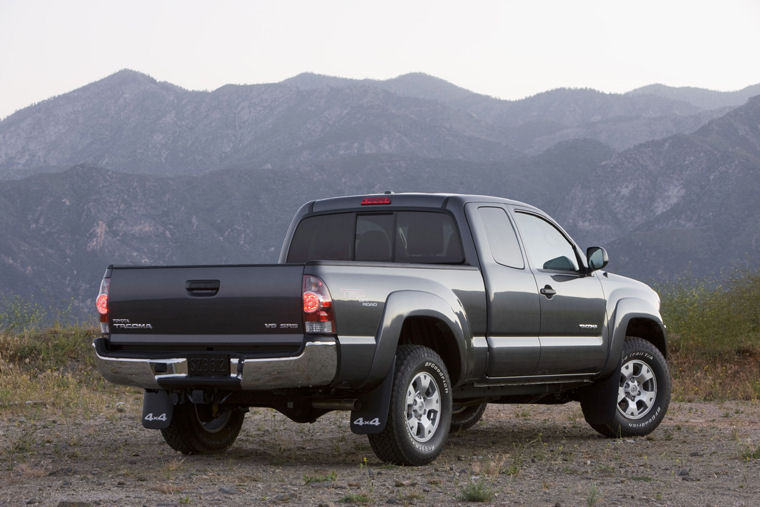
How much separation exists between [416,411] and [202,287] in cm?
177

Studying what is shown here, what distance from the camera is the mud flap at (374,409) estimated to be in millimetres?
7488

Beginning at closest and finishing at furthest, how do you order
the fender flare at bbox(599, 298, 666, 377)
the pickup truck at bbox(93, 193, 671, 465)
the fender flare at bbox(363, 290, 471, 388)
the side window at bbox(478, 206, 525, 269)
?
the pickup truck at bbox(93, 193, 671, 465), the fender flare at bbox(363, 290, 471, 388), the side window at bbox(478, 206, 525, 269), the fender flare at bbox(599, 298, 666, 377)

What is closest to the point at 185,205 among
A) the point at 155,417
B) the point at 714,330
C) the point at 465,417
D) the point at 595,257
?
the point at 714,330

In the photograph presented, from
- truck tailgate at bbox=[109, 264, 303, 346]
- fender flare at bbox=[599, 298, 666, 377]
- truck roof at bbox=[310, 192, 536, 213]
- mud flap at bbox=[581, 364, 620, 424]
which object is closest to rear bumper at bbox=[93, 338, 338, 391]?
truck tailgate at bbox=[109, 264, 303, 346]

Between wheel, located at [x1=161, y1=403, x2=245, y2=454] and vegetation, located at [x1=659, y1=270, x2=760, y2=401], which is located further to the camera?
vegetation, located at [x1=659, y1=270, x2=760, y2=401]

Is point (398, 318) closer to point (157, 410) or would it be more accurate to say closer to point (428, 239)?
point (428, 239)

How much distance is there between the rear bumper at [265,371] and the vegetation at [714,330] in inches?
394

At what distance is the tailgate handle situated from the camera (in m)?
7.28

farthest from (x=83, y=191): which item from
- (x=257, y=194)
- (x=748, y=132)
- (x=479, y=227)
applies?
(x=479, y=227)

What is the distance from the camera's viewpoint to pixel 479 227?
8484 mm

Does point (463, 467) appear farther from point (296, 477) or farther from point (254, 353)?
point (254, 353)

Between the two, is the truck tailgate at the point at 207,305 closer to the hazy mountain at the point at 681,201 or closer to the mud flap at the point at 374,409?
the mud flap at the point at 374,409

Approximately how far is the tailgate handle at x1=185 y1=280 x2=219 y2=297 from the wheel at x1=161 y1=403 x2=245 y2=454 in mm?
1328

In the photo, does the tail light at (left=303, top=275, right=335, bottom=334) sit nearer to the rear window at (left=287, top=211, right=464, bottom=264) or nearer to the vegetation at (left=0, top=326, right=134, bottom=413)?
the rear window at (left=287, top=211, right=464, bottom=264)
